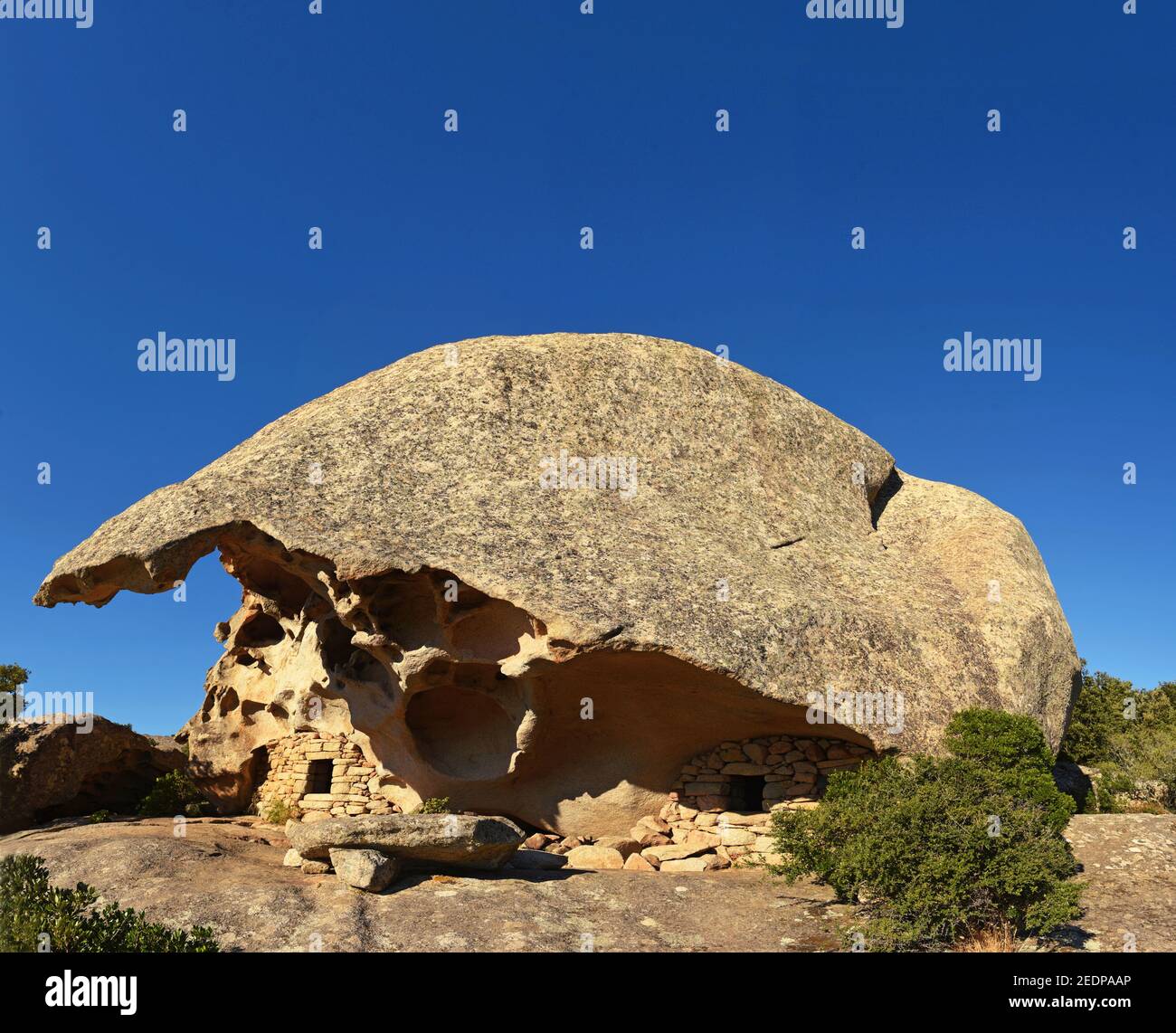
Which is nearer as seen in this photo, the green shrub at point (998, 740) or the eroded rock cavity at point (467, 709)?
the green shrub at point (998, 740)

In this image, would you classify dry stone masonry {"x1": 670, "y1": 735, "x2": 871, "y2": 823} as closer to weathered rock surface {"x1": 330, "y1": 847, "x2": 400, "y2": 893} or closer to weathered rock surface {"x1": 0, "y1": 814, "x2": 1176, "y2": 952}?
weathered rock surface {"x1": 0, "y1": 814, "x2": 1176, "y2": 952}

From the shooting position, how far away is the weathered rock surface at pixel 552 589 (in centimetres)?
1509

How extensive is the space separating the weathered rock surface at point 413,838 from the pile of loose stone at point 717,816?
2551 millimetres

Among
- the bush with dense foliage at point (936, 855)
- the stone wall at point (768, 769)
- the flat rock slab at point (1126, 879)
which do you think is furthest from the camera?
the stone wall at point (768, 769)

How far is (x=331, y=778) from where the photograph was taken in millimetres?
18188

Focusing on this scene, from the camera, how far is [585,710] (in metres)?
16.6

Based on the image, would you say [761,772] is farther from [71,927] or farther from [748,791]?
[71,927]

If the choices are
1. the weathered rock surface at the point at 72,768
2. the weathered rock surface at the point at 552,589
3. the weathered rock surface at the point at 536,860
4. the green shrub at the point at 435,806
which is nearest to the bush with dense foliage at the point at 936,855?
the weathered rock surface at the point at 552,589

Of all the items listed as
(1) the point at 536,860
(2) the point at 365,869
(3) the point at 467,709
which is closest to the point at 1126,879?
(1) the point at 536,860

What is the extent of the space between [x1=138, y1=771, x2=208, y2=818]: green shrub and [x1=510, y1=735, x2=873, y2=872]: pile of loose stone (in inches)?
346

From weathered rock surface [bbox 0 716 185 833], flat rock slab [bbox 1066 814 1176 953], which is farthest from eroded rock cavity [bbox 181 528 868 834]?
weathered rock surface [bbox 0 716 185 833]

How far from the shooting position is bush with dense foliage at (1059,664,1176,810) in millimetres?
20859

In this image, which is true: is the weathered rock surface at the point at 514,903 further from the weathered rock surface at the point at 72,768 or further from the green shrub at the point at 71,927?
the weathered rock surface at the point at 72,768
